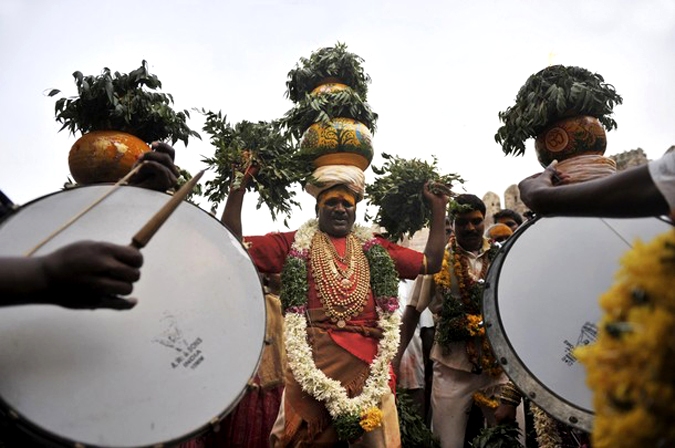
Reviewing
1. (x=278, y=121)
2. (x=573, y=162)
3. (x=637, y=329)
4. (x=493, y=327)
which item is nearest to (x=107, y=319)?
(x=637, y=329)

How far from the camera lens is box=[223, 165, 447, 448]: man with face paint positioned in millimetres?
3838

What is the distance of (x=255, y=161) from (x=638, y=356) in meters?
3.26

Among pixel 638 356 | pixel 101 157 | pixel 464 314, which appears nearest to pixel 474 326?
pixel 464 314

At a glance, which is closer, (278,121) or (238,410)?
(278,121)

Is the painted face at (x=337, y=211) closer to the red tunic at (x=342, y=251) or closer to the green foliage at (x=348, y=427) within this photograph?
the red tunic at (x=342, y=251)

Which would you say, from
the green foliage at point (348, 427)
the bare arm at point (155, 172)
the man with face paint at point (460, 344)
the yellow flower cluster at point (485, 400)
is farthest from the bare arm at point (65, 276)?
the yellow flower cluster at point (485, 400)

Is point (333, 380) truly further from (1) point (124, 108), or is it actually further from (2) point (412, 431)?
(1) point (124, 108)

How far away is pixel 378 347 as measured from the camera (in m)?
4.08

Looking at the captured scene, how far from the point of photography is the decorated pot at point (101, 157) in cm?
360

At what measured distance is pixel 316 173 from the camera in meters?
4.47

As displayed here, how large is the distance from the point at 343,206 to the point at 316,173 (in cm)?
34

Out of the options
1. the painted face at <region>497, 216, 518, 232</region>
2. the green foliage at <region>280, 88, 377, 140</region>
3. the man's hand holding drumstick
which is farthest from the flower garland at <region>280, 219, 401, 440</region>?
the painted face at <region>497, 216, 518, 232</region>

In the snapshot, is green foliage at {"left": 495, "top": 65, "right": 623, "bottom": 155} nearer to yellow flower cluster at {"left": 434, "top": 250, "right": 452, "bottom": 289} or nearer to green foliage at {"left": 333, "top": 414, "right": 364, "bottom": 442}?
yellow flower cluster at {"left": 434, "top": 250, "right": 452, "bottom": 289}

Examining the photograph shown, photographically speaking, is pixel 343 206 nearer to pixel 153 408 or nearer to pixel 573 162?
pixel 573 162
